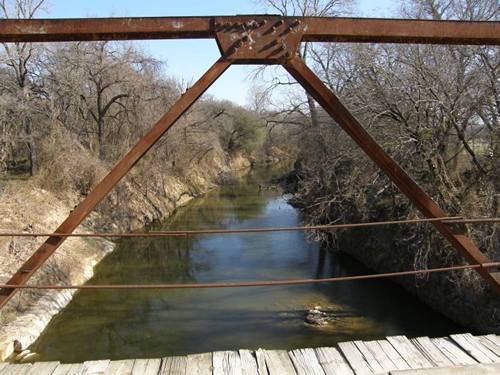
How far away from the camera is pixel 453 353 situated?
372 cm

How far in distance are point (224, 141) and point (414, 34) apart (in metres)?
Result: 44.3

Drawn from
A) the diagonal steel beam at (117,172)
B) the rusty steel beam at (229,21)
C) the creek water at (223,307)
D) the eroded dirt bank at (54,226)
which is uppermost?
the rusty steel beam at (229,21)

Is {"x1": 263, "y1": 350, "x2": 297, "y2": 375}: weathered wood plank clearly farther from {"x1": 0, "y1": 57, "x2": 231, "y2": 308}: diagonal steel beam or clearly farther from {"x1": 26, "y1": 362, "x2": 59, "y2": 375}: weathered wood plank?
{"x1": 0, "y1": 57, "x2": 231, "y2": 308}: diagonal steel beam

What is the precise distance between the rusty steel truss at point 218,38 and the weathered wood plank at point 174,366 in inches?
52.2

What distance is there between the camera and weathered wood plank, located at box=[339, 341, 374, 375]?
11.3 feet

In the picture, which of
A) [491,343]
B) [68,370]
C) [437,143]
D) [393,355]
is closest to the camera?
[68,370]

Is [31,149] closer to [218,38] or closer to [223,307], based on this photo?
[223,307]

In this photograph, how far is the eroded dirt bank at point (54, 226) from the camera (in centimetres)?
1205

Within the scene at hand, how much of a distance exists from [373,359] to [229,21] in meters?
3.04

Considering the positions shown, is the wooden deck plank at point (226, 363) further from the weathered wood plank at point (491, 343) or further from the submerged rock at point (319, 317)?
the submerged rock at point (319, 317)

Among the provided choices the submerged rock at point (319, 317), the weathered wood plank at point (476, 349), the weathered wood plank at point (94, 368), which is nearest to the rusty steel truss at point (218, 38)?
the weathered wood plank at point (94, 368)

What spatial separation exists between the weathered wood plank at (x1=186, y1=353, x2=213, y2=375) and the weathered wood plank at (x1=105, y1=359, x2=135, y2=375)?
0.48 m

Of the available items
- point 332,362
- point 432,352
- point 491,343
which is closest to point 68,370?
point 332,362

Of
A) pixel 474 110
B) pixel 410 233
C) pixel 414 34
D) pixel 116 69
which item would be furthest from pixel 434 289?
pixel 116 69
